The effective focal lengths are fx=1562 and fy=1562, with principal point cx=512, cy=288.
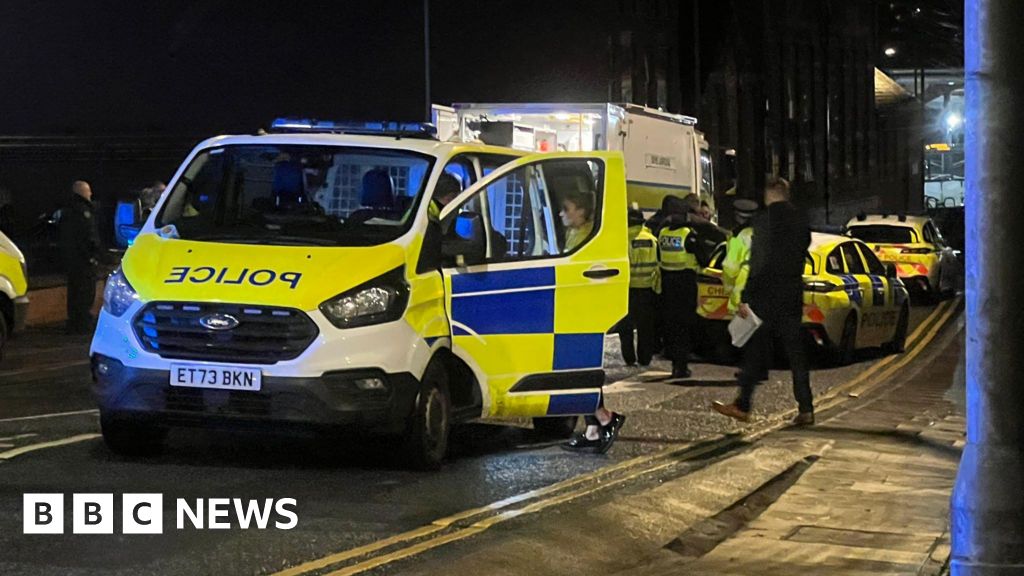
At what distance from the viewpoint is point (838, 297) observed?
1562 cm

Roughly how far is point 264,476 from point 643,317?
6.92 meters

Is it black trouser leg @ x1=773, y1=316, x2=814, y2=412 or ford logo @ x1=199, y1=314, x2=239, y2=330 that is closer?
ford logo @ x1=199, y1=314, x2=239, y2=330

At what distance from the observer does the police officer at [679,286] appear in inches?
567

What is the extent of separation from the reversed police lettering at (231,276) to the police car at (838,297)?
690 cm

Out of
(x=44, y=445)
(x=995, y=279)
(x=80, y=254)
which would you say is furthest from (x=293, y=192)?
(x=80, y=254)

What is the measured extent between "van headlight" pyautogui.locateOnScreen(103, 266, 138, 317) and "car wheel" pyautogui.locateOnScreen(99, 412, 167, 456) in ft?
2.00

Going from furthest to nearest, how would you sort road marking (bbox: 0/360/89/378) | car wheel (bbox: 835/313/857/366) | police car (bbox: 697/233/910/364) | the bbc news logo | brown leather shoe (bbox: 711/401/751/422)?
car wheel (bbox: 835/313/857/366)
police car (bbox: 697/233/910/364)
road marking (bbox: 0/360/89/378)
brown leather shoe (bbox: 711/401/751/422)
the bbc news logo

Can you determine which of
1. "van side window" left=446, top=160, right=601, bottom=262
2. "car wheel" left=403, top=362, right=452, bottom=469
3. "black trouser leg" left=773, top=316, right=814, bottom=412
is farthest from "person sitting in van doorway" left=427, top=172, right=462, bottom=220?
"black trouser leg" left=773, top=316, right=814, bottom=412

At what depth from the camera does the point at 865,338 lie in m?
16.5

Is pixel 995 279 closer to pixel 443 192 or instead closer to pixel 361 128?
pixel 443 192

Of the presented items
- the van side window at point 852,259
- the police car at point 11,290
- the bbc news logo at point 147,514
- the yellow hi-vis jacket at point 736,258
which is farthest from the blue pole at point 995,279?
the van side window at point 852,259

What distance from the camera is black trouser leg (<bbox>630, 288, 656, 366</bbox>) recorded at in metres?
14.9

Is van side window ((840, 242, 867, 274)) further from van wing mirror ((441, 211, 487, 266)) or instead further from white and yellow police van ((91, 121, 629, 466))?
van wing mirror ((441, 211, 487, 266))

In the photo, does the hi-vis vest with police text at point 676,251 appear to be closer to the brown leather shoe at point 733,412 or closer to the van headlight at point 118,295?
the brown leather shoe at point 733,412
